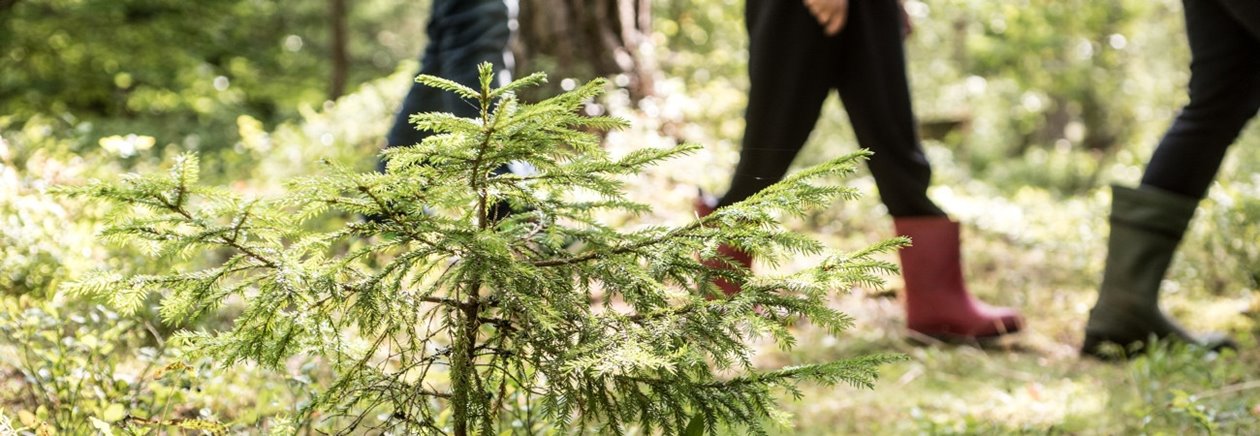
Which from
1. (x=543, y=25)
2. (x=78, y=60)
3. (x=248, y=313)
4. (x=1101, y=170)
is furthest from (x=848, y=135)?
(x=1101, y=170)

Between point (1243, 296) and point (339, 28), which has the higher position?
point (339, 28)

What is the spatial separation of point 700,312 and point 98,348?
4.43 feet

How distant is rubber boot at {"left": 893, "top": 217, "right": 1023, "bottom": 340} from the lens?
3049 millimetres

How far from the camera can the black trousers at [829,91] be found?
8.93ft

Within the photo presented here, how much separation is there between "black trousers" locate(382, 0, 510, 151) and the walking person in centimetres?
73

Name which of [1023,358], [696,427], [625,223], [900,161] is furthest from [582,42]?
[696,427]

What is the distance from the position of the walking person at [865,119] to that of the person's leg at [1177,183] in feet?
1.18

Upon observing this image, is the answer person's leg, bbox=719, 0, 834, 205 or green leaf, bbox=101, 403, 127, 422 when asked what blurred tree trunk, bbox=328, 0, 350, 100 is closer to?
person's leg, bbox=719, 0, 834, 205

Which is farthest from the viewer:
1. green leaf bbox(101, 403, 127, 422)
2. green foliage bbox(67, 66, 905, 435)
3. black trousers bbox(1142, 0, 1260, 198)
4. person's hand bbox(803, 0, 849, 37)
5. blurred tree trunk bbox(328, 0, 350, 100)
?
blurred tree trunk bbox(328, 0, 350, 100)

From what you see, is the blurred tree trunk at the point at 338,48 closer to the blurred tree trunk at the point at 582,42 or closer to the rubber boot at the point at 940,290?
the blurred tree trunk at the point at 582,42

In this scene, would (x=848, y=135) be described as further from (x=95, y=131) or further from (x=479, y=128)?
(x=479, y=128)

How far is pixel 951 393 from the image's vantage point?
8.95 feet

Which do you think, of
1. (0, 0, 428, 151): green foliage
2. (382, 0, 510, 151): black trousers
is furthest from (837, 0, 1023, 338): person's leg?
(0, 0, 428, 151): green foliage

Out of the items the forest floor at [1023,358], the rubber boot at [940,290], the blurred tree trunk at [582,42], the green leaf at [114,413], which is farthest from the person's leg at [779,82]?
the blurred tree trunk at [582,42]
